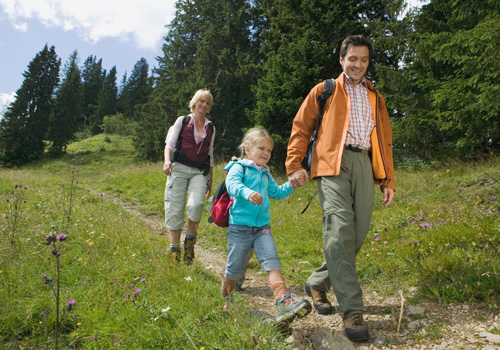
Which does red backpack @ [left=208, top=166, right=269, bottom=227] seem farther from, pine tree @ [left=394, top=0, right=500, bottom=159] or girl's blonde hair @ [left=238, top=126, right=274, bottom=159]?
pine tree @ [left=394, top=0, right=500, bottom=159]

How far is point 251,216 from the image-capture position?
9.96 ft

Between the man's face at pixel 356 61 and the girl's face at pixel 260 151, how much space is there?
976 mm

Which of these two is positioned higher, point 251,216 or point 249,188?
point 249,188

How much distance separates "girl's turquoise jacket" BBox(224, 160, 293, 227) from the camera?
3014 mm

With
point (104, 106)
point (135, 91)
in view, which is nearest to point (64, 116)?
point (104, 106)

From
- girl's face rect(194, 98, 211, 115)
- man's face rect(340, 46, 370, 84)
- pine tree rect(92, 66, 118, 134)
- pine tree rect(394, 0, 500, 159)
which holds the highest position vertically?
pine tree rect(92, 66, 118, 134)

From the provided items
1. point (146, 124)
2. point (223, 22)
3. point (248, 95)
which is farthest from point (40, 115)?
point (248, 95)

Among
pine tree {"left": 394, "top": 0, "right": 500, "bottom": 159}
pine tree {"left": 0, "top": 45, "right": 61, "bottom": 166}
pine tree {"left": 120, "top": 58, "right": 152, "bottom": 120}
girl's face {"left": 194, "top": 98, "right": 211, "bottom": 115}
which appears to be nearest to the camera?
girl's face {"left": 194, "top": 98, "right": 211, "bottom": 115}

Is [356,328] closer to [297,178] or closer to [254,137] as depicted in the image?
[297,178]

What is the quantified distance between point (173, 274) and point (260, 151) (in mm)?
1604

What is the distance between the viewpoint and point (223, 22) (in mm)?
26297

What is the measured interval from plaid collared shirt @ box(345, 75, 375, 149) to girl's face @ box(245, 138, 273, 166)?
2.33 ft

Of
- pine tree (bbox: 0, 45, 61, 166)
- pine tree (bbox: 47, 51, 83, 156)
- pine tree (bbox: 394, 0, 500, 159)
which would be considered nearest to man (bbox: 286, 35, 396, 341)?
pine tree (bbox: 394, 0, 500, 159)

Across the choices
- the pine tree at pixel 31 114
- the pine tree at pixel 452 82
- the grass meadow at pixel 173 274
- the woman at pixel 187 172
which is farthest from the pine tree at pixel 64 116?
the woman at pixel 187 172
